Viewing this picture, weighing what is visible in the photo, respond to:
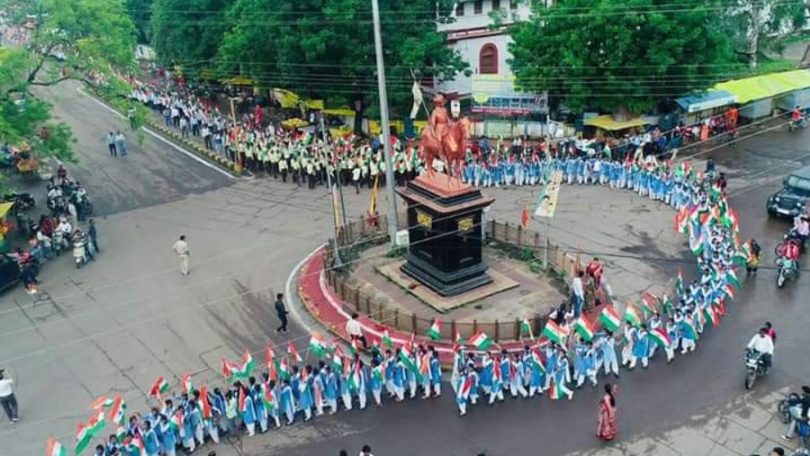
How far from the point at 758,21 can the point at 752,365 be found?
3258 centimetres

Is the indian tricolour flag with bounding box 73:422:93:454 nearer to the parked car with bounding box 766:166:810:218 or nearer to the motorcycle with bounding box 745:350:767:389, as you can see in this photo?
the motorcycle with bounding box 745:350:767:389

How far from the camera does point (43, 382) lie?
58.3ft

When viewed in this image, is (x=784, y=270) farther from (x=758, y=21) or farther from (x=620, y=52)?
(x=758, y=21)

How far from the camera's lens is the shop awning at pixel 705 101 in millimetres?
33562

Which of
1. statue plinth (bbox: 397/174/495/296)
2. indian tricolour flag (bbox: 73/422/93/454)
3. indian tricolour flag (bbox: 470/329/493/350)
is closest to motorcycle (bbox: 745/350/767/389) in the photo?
indian tricolour flag (bbox: 470/329/493/350)

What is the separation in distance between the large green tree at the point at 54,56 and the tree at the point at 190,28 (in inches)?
651

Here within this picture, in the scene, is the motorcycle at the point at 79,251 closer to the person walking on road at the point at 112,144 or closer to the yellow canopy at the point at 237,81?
the person walking on road at the point at 112,144

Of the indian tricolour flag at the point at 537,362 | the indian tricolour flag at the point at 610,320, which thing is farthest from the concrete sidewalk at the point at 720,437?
the indian tricolour flag at the point at 610,320

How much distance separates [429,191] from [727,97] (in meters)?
20.8

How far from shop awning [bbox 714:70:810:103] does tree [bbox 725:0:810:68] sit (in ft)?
16.4

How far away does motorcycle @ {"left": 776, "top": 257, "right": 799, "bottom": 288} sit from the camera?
20453 mm

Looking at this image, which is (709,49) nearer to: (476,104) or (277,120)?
(476,104)

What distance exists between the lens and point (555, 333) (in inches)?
646

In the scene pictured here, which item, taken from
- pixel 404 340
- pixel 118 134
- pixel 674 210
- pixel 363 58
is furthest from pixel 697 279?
pixel 118 134
